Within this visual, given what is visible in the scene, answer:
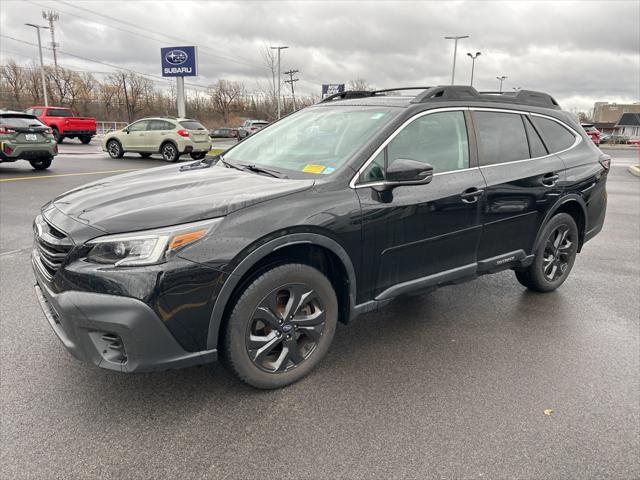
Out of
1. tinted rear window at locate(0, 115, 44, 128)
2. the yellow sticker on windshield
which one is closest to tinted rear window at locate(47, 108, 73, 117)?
tinted rear window at locate(0, 115, 44, 128)

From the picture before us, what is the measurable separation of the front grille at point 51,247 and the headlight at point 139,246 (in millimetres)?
189

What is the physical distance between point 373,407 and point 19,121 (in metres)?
12.9

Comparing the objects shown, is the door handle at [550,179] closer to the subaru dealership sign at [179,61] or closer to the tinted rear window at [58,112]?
the subaru dealership sign at [179,61]

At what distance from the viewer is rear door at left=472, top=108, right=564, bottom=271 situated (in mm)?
3621

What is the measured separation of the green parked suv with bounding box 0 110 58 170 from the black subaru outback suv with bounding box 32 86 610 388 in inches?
412

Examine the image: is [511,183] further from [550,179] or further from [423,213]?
[423,213]

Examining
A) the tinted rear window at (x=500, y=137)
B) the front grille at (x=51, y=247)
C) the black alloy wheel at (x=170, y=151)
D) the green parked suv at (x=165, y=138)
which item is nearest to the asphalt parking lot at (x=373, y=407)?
the front grille at (x=51, y=247)

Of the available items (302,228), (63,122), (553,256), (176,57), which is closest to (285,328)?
(302,228)

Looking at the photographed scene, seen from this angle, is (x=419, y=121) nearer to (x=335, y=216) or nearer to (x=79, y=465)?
(x=335, y=216)

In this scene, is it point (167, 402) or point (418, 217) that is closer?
point (167, 402)

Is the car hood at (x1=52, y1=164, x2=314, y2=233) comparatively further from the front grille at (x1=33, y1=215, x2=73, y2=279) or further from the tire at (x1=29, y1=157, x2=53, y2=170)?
the tire at (x1=29, y1=157, x2=53, y2=170)

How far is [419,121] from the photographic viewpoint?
3270mm

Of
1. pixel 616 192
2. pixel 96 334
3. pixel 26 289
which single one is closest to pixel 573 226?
pixel 96 334

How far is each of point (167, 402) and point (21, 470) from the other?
745mm
